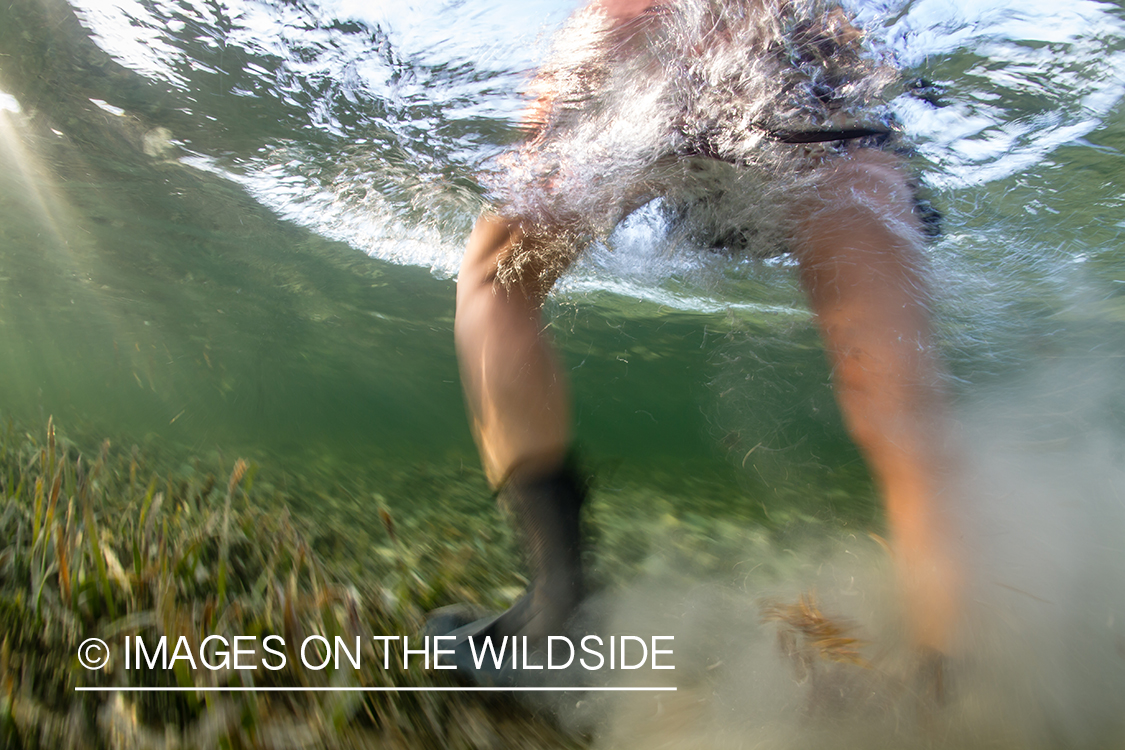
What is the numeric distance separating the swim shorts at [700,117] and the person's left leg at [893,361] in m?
0.29

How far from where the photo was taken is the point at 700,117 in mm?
2418

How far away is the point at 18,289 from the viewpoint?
62.3ft

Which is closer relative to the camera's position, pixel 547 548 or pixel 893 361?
pixel 547 548

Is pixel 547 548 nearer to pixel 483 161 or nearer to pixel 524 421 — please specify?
pixel 524 421

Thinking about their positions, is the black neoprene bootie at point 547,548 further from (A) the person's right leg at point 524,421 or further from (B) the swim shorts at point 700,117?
(B) the swim shorts at point 700,117

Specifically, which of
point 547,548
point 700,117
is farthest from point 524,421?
point 700,117

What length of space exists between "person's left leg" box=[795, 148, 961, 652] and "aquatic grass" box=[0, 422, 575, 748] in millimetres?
1146

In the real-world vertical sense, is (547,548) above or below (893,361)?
below

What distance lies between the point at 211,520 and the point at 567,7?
9.43ft

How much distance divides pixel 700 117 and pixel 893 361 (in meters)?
1.48

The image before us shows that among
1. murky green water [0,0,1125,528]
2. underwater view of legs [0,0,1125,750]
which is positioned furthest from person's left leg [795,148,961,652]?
murky green water [0,0,1125,528]

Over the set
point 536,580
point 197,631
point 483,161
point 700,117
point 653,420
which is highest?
point 700,117

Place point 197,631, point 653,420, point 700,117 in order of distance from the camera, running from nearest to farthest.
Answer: point 197,631 → point 700,117 → point 653,420

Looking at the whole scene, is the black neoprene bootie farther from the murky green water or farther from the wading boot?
the murky green water
